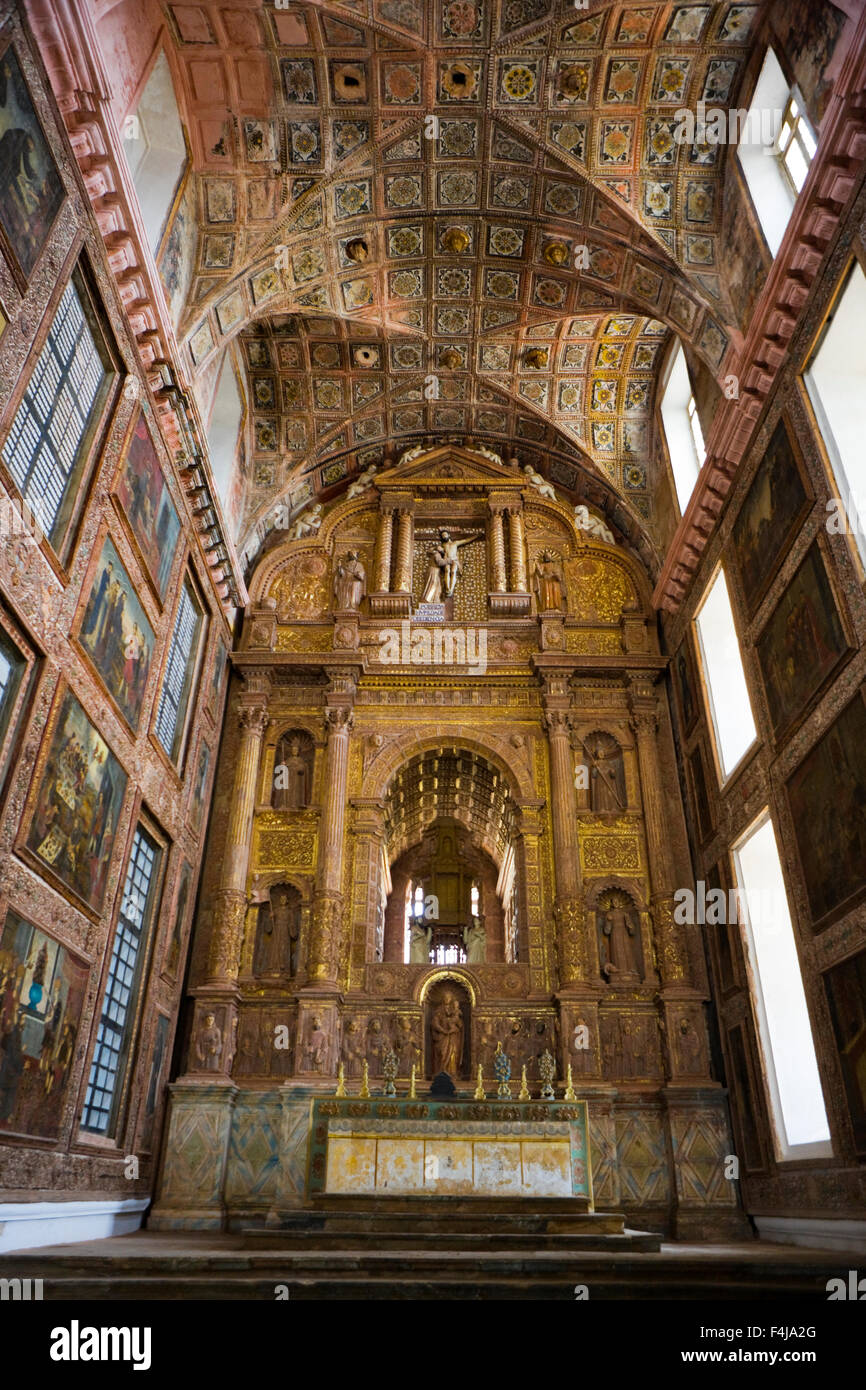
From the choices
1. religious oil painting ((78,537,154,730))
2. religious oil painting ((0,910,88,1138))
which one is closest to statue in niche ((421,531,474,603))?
religious oil painting ((78,537,154,730))

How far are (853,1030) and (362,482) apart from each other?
1663 centimetres

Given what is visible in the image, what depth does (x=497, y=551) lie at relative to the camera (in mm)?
21219

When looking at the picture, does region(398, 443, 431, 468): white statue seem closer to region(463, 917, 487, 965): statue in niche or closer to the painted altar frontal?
the painted altar frontal

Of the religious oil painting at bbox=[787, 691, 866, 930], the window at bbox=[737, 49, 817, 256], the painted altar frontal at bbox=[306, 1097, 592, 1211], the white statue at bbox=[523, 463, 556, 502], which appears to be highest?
the white statue at bbox=[523, 463, 556, 502]

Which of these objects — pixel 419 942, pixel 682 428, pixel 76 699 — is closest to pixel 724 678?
pixel 682 428

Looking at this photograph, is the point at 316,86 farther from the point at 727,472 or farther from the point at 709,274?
the point at 727,472

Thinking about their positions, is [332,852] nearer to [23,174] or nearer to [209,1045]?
[209,1045]

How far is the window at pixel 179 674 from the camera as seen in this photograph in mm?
15539

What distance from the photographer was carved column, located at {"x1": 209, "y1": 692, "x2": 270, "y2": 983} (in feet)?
55.1

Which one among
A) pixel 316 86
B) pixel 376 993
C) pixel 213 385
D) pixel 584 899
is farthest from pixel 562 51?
pixel 376 993

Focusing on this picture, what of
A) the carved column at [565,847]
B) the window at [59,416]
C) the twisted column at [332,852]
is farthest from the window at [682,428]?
the window at [59,416]

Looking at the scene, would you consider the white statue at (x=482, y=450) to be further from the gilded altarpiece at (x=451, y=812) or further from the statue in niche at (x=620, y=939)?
the statue in niche at (x=620, y=939)

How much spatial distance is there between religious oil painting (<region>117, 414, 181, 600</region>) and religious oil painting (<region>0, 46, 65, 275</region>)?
3368 millimetres

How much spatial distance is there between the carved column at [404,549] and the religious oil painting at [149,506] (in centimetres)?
632
